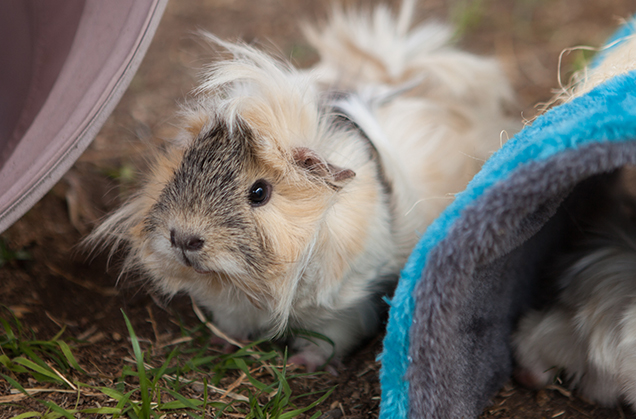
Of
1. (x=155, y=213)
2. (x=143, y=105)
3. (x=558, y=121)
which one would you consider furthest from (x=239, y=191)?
(x=143, y=105)

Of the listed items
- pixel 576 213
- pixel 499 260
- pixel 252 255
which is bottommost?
pixel 252 255

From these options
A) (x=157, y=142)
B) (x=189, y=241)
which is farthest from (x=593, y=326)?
(x=157, y=142)

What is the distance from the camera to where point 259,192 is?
155 cm

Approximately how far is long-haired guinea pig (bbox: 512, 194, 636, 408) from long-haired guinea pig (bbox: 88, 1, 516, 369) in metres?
0.49

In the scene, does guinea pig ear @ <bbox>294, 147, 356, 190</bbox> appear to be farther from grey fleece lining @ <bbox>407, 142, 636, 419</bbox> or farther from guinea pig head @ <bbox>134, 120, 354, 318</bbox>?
grey fleece lining @ <bbox>407, 142, 636, 419</bbox>

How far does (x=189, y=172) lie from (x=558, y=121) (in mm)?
956

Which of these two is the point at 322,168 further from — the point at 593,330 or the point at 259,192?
the point at 593,330

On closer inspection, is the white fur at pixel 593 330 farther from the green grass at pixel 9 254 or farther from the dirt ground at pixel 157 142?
the green grass at pixel 9 254

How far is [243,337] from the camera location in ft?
6.43

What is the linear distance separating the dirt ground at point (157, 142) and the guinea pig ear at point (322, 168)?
19.1 inches

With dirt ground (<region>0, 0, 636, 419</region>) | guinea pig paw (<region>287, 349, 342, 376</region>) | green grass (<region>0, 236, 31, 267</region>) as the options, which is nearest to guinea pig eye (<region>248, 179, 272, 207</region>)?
dirt ground (<region>0, 0, 636, 419</region>)

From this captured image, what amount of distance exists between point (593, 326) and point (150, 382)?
124 centimetres

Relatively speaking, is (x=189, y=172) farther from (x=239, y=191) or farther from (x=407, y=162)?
(x=407, y=162)

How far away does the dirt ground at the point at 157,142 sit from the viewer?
5.95 ft
